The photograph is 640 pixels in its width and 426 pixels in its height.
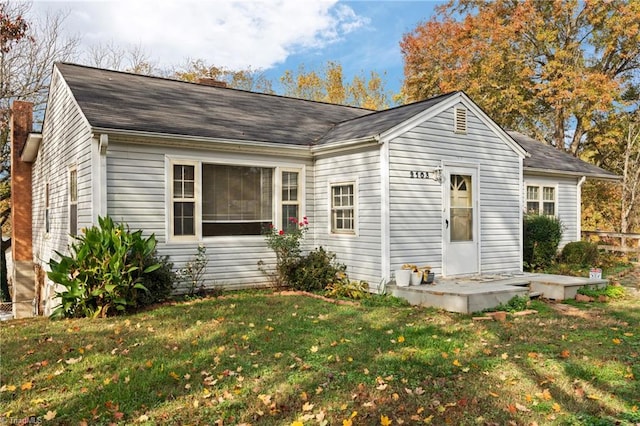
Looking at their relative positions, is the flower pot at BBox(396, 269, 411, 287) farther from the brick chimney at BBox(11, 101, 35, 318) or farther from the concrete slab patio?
the brick chimney at BBox(11, 101, 35, 318)

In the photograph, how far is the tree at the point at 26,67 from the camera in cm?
1891

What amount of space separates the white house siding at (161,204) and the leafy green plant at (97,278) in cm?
111

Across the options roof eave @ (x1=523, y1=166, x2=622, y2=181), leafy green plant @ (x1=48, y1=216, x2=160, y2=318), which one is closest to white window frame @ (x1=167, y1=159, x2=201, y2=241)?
leafy green plant @ (x1=48, y1=216, x2=160, y2=318)

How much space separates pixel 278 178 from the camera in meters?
10.3

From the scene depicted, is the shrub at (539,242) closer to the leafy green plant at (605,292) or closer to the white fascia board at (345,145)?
the leafy green plant at (605,292)

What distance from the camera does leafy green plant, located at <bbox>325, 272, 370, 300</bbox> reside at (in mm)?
8980

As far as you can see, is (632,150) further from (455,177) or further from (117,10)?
(117,10)

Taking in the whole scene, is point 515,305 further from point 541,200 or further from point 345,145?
point 541,200

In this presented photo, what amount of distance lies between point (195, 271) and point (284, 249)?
A: 1.88 metres

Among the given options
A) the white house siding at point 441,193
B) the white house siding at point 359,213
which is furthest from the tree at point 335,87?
the white house siding at point 359,213

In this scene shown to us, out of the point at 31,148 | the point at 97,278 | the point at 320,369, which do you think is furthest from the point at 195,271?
the point at 31,148

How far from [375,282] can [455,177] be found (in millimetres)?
2911

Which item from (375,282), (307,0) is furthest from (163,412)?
(307,0)

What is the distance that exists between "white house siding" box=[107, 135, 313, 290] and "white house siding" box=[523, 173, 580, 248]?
9.76 metres
